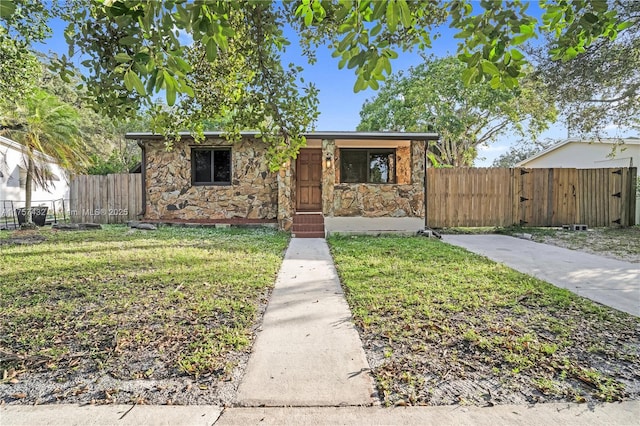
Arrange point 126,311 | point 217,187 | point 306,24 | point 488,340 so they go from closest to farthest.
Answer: point 306,24 < point 488,340 < point 126,311 < point 217,187

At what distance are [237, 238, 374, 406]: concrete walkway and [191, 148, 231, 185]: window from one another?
746 cm

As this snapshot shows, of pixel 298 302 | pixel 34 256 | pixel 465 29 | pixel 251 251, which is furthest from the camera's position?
pixel 251 251

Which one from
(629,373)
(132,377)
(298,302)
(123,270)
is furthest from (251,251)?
(629,373)

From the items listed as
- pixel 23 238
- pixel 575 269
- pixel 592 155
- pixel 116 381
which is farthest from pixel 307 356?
pixel 592 155

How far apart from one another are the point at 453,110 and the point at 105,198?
16487 mm

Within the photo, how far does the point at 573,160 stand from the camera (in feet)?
46.4

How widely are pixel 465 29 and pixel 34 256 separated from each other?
7.41 m

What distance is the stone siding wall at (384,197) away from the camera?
32.7 ft

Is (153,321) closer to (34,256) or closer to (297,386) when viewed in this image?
(297,386)

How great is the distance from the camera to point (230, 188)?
10.8 metres

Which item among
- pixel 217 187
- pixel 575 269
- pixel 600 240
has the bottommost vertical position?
pixel 575 269

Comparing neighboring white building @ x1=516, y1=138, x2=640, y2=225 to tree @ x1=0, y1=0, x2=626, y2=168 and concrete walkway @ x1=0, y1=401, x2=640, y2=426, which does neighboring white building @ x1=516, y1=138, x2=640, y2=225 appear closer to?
concrete walkway @ x1=0, y1=401, x2=640, y2=426

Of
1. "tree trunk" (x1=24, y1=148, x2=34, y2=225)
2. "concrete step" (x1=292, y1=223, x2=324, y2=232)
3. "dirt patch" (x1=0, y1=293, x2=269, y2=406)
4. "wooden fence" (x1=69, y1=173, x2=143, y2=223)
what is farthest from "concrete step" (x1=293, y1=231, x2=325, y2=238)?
"tree trunk" (x1=24, y1=148, x2=34, y2=225)

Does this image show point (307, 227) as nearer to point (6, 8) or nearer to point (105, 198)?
point (105, 198)
